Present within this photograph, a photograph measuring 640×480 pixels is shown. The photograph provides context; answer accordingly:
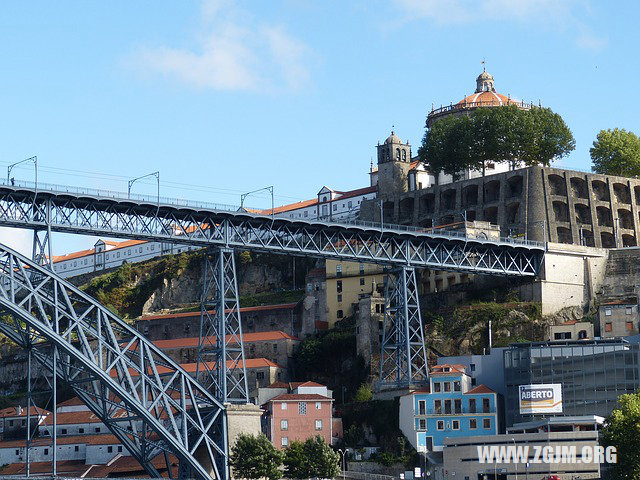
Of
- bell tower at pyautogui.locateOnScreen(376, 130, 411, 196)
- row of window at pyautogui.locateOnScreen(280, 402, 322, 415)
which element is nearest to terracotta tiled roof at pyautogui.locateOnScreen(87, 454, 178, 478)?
row of window at pyautogui.locateOnScreen(280, 402, 322, 415)

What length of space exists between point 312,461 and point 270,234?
682 inches

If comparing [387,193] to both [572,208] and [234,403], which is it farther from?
[234,403]

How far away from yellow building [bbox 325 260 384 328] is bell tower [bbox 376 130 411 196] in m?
17.8

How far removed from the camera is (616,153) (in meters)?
134

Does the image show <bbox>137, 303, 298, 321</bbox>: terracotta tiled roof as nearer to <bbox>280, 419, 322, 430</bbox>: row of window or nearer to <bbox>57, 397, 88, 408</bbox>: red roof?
<bbox>57, 397, 88, 408</bbox>: red roof

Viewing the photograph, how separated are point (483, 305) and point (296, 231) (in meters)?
20.4

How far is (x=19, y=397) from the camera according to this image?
131m

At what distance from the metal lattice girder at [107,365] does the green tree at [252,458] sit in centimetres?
85

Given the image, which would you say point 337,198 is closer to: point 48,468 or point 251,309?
point 251,309

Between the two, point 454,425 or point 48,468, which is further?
point 48,468

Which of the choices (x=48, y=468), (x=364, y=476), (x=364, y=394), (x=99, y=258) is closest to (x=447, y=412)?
(x=364, y=476)

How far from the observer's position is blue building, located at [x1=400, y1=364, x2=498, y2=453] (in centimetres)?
9550

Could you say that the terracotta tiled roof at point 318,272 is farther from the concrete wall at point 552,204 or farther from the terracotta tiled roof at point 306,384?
the terracotta tiled roof at point 306,384

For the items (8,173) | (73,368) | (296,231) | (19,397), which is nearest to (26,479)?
(73,368)
